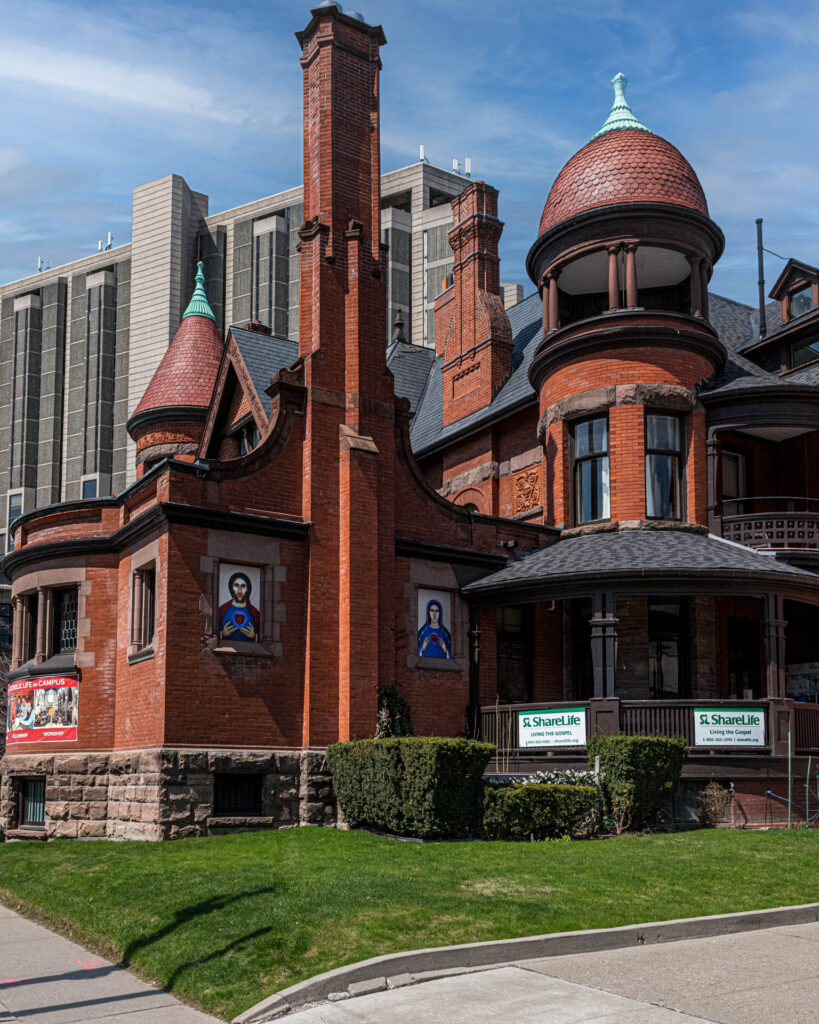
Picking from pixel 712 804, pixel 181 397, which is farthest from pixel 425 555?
pixel 181 397

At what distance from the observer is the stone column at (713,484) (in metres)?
22.8

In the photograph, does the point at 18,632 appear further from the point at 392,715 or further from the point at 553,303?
the point at 553,303

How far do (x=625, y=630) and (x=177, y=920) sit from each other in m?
13.7

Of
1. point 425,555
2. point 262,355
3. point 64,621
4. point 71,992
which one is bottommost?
point 71,992

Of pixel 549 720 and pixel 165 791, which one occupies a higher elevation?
pixel 549 720

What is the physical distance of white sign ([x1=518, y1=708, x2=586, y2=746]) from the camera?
782 inches

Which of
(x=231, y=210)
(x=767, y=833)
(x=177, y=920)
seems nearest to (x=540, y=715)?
(x=767, y=833)

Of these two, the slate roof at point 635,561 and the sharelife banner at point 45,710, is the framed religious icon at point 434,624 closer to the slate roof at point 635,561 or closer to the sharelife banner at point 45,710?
the slate roof at point 635,561

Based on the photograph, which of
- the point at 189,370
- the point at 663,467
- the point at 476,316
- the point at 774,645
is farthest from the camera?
the point at 189,370

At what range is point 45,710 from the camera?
21578mm

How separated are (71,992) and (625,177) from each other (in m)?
20.4

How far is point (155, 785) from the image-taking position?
58.5 ft

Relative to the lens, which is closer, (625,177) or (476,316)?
(625,177)

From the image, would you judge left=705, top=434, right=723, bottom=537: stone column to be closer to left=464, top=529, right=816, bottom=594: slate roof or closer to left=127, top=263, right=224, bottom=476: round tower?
left=464, top=529, right=816, bottom=594: slate roof
